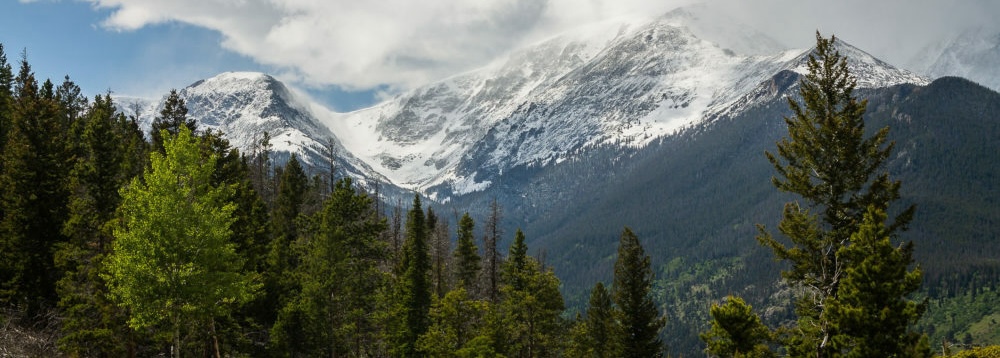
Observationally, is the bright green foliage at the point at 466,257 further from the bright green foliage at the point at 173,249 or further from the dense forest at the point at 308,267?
the bright green foliage at the point at 173,249

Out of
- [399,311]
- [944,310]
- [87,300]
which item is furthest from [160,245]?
[944,310]

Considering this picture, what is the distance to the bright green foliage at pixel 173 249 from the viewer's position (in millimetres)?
24047

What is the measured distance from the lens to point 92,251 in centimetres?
2889

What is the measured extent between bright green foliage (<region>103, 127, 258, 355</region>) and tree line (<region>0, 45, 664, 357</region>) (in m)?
0.06

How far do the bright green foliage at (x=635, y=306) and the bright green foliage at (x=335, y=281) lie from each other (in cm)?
1537

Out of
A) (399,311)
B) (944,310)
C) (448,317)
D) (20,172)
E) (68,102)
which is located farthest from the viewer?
(944,310)

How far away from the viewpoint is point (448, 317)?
1574 inches

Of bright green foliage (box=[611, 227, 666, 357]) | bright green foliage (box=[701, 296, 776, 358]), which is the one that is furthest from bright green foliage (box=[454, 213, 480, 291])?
bright green foliage (box=[701, 296, 776, 358])

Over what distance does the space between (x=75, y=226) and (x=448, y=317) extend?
2014 centimetres

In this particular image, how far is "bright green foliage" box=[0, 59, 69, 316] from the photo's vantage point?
3066 cm

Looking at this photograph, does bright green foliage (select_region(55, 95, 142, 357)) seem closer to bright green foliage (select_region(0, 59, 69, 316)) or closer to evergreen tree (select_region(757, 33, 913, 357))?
bright green foliage (select_region(0, 59, 69, 316))

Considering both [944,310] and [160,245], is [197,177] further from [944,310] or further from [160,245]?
[944,310]

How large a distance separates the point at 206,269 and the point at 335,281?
13.9 meters

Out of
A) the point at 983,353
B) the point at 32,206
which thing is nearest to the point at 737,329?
the point at 983,353
